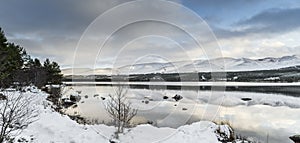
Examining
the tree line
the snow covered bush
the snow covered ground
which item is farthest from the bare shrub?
the tree line

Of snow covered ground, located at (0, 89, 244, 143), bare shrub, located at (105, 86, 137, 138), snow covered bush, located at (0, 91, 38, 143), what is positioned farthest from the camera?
bare shrub, located at (105, 86, 137, 138)

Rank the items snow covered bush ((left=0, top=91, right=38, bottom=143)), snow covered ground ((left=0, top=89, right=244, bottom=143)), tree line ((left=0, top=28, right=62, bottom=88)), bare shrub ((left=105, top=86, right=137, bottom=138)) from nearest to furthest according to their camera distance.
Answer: snow covered bush ((left=0, top=91, right=38, bottom=143)), snow covered ground ((left=0, top=89, right=244, bottom=143)), bare shrub ((left=105, top=86, right=137, bottom=138)), tree line ((left=0, top=28, right=62, bottom=88))

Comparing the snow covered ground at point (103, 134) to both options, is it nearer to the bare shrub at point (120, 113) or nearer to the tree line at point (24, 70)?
the bare shrub at point (120, 113)

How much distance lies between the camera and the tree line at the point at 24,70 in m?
26.7

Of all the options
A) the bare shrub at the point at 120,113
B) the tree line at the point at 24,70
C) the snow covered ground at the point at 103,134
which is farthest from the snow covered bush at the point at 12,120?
the tree line at the point at 24,70

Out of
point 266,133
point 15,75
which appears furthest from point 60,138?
point 15,75

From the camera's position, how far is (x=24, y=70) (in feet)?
142

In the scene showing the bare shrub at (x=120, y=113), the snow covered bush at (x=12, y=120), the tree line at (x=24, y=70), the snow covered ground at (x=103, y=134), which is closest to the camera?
the snow covered bush at (x=12, y=120)

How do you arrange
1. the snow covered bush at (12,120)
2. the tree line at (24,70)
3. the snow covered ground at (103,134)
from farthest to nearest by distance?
the tree line at (24,70) < the snow covered ground at (103,134) < the snow covered bush at (12,120)

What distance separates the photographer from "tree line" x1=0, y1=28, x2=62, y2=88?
2669 cm

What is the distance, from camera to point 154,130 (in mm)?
15336

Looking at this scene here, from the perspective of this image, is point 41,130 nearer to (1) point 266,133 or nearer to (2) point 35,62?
(1) point 266,133

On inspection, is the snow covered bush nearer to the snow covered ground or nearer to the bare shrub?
the snow covered ground

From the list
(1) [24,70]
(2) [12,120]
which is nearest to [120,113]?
(2) [12,120]
